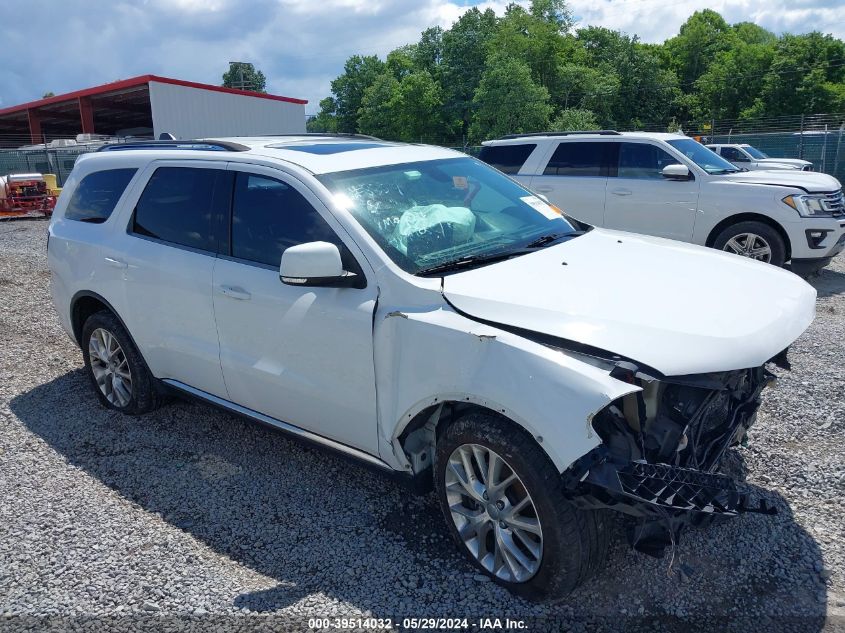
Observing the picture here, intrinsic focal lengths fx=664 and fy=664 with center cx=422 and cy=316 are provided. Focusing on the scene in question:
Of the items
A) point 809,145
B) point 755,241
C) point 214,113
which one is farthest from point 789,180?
point 214,113

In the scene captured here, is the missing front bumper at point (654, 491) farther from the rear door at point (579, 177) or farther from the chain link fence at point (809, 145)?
the chain link fence at point (809, 145)

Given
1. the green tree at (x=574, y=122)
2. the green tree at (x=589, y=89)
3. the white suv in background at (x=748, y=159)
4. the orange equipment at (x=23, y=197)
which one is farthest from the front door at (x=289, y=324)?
the green tree at (x=589, y=89)

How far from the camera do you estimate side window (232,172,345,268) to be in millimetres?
3367

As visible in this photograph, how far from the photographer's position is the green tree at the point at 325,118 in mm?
72750

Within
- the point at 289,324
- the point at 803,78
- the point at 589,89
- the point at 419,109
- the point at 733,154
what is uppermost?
the point at 803,78

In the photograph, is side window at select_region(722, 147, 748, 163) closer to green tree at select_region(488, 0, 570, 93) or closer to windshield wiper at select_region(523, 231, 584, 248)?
windshield wiper at select_region(523, 231, 584, 248)

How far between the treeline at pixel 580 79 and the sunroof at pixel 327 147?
130 ft

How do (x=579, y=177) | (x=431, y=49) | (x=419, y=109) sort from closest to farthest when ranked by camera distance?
(x=579, y=177) < (x=419, y=109) < (x=431, y=49)

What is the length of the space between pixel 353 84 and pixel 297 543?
74.8 metres

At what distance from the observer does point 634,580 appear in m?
2.95

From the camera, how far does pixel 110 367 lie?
4809 mm

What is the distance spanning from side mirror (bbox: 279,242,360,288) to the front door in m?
0.14

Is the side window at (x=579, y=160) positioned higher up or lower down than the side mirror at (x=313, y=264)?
higher up

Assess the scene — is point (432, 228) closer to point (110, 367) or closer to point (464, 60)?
point (110, 367)
